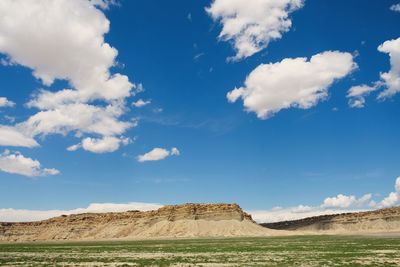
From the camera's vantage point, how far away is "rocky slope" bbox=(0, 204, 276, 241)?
15762 centimetres

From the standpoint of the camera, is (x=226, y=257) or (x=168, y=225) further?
(x=168, y=225)

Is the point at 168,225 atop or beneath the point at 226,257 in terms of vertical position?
atop

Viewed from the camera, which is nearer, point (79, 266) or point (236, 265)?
point (236, 265)

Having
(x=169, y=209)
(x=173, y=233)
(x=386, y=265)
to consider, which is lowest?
(x=386, y=265)


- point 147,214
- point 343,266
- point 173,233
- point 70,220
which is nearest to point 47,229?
point 70,220

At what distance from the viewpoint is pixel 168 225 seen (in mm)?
164000

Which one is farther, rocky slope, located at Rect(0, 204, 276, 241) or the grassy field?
rocky slope, located at Rect(0, 204, 276, 241)

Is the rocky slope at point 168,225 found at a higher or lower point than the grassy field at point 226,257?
higher

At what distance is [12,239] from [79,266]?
18507cm

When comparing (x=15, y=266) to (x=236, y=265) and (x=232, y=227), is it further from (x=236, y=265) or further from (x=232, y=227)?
(x=232, y=227)

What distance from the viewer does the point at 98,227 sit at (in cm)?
18288

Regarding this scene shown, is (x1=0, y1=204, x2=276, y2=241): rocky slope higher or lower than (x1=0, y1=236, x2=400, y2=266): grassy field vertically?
higher

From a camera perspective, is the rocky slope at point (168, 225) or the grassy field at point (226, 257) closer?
the grassy field at point (226, 257)

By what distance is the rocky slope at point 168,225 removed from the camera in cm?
15762
